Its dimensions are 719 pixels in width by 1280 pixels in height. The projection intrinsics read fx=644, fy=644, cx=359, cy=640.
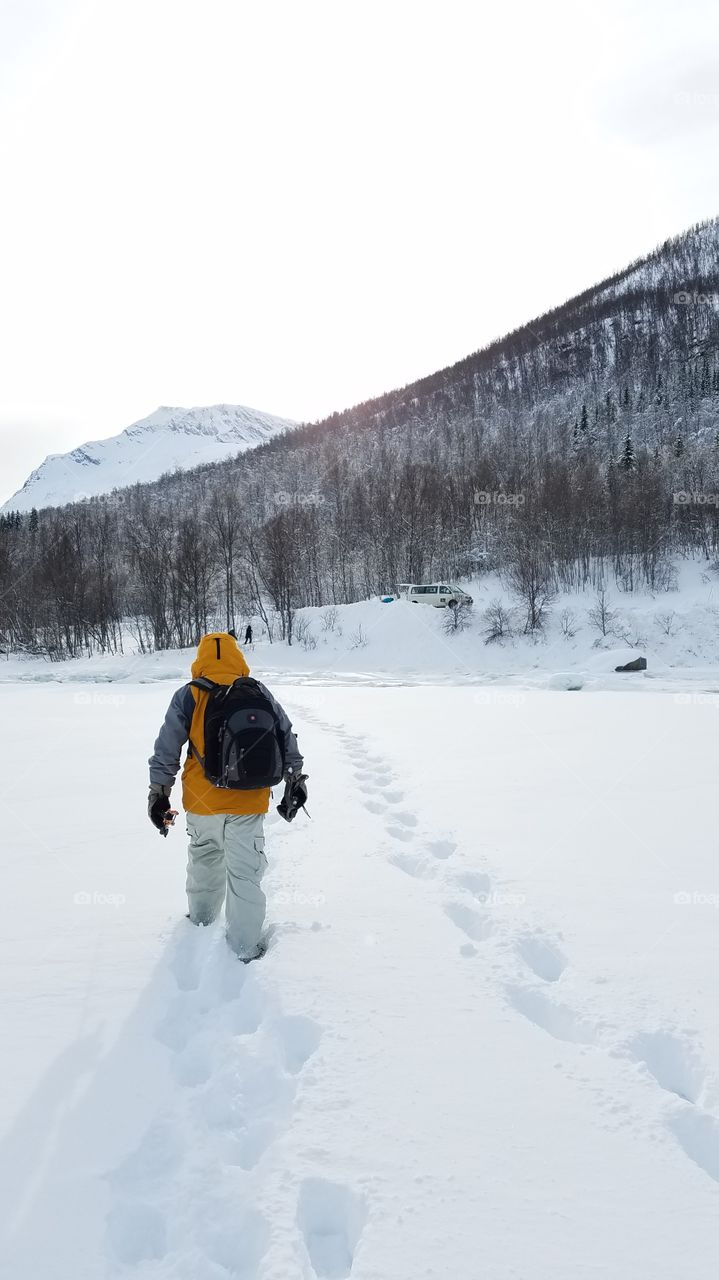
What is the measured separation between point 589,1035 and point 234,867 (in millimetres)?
1948

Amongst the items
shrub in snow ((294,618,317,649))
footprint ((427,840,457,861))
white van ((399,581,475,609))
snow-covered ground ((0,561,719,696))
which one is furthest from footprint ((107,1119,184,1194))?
white van ((399,581,475,609))

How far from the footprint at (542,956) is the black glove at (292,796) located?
1481 millimetres

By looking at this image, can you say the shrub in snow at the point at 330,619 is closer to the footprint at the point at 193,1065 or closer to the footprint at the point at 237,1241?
the footprint at the point at 193,1065

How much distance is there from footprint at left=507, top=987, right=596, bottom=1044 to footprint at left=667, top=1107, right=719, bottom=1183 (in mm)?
487

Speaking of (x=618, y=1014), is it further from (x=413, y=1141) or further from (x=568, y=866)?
(x=568, y=866)

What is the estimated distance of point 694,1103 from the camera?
7.74 ft

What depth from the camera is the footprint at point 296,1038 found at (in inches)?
105

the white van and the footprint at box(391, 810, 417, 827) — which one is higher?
the white van

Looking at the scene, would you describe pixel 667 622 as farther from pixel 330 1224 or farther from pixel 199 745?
pixel 330 1224

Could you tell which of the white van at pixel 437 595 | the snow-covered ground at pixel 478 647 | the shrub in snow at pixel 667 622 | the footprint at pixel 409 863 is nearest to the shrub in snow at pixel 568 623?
the snow-covered ground at pixel 478 647

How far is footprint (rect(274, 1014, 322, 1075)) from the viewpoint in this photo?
268 cm

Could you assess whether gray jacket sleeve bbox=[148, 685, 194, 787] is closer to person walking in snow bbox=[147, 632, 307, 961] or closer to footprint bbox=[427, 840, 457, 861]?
person walking in snow bbox=[147, 632, 307, 961]

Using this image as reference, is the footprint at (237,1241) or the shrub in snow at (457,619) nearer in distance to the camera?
the footprint at (237,1241)

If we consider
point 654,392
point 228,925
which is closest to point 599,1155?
point 228,925
